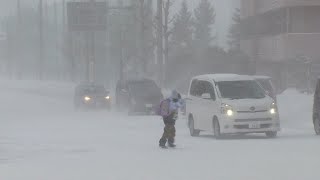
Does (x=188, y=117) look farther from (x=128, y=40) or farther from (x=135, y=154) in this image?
(x=128, y=40)

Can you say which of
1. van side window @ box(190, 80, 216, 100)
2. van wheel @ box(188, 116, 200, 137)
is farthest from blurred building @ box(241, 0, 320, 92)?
van wheel @ box(188, 116, 200, 137)

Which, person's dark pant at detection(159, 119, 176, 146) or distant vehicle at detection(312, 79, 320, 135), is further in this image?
distant vehicle at detection(312, 79, 320, 135)

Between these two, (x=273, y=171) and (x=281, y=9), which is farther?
(x=281, y=9)

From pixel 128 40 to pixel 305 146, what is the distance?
76268mm

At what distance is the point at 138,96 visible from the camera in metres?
47.4

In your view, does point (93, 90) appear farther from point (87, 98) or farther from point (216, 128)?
point (216, 128)

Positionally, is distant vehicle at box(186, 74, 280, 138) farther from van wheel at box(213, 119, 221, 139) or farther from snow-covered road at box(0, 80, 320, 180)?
snow-covered road at box(0, 80, 320, 180)

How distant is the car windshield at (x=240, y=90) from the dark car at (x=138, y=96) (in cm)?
1992

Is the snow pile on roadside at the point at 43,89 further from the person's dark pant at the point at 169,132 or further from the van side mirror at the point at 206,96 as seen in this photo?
the person's dark pant at the point at 169,132

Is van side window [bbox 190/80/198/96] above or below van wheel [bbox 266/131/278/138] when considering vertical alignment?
above

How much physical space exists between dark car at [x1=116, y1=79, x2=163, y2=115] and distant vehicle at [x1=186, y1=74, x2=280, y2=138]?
61.5 feet

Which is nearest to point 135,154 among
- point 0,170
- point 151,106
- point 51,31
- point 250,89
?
point 0,170

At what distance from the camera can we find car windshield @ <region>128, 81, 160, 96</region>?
4803cm

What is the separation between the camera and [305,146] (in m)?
21.7
